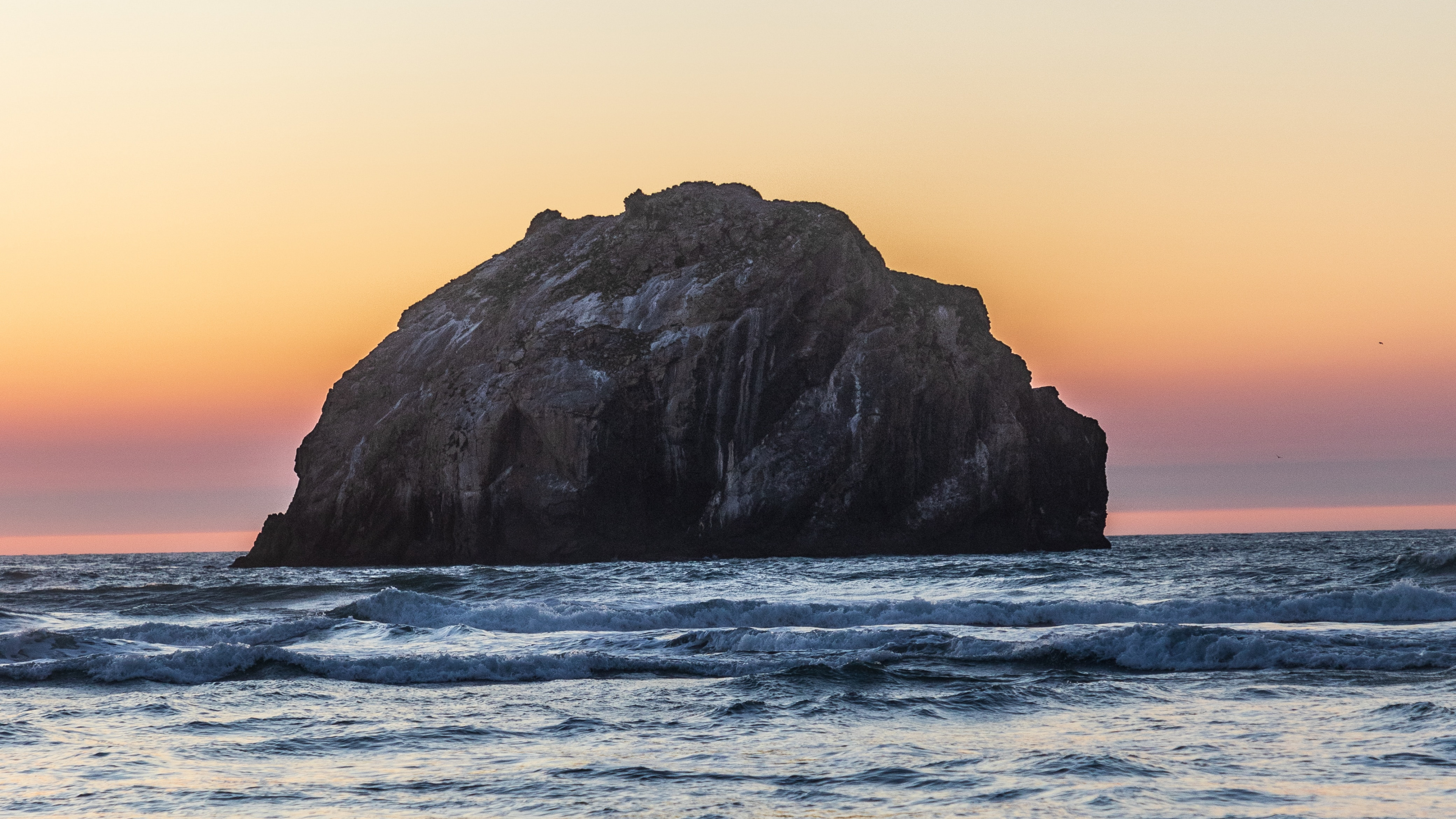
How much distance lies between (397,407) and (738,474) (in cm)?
2188

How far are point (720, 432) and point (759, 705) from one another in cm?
5564

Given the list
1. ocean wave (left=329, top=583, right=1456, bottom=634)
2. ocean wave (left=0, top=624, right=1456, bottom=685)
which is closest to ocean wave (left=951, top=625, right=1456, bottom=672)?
ocean wave (left=0, top=624, right=1456, bottom=685)

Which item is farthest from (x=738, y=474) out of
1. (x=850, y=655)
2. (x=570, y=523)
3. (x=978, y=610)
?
(x=850, y=655)

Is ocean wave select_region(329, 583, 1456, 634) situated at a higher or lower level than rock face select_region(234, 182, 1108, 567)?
lower

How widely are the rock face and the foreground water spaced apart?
39122mm

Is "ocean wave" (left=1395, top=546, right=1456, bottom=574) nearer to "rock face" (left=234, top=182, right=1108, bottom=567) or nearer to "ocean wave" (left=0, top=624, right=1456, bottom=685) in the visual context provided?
"ocean wave" (left=0, top=624, right=1456, bottom=685)

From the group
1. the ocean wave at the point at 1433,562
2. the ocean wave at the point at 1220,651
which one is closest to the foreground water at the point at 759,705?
the ocean wave at the point at 1220,651

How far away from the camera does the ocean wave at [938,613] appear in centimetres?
2058

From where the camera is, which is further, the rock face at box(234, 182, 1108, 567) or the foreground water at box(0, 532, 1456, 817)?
the rock face at box(234, 182, 1108, 567)

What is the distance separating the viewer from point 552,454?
6806 cm

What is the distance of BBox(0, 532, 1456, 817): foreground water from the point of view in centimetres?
925

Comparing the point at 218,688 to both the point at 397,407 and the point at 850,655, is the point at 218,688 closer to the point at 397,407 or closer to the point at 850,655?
the point at 850,655

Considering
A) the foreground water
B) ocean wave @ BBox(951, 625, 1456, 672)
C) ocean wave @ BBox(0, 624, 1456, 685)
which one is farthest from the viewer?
ocean wave @ BBox(0, 624, 1456, 685)

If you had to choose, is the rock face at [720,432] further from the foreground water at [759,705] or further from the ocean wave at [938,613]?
the ocean wave at [938,613]
